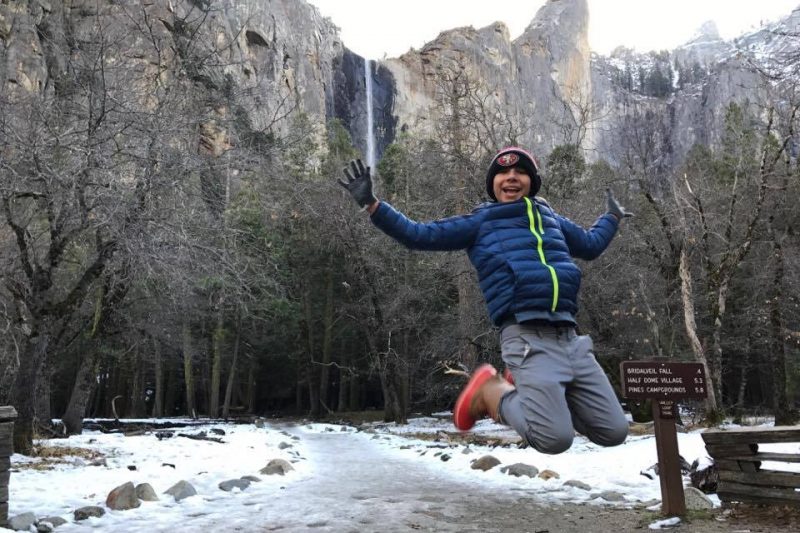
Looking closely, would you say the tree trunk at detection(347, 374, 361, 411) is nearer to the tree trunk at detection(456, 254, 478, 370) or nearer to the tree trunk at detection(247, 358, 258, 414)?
the tree trunk at detection(247, 358, 258, 414)

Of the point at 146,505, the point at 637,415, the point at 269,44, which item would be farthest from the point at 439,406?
the point at 269,44

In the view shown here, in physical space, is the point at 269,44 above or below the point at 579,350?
above

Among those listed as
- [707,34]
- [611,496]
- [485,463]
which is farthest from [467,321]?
[707,34]

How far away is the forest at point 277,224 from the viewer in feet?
25.5

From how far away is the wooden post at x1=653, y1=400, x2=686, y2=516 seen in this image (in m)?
5.48

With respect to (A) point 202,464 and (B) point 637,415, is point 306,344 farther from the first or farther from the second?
(A) point 202,464

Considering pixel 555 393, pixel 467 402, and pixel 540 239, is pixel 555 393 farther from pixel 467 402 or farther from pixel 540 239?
pixel 540 239

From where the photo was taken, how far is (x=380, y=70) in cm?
6203

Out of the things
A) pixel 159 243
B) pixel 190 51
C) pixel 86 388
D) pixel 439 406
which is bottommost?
pixel 439 406

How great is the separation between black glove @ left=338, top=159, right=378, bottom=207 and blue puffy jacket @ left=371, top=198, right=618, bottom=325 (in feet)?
0.27

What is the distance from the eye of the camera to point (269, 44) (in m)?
49.5

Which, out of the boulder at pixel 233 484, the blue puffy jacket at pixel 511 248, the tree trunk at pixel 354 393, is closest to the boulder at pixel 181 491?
the boulder at pixel 233 484

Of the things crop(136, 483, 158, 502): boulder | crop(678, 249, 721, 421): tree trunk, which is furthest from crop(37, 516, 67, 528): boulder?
crop(678, 249, 721, 421): tree trunk

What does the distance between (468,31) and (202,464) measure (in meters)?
64.5
